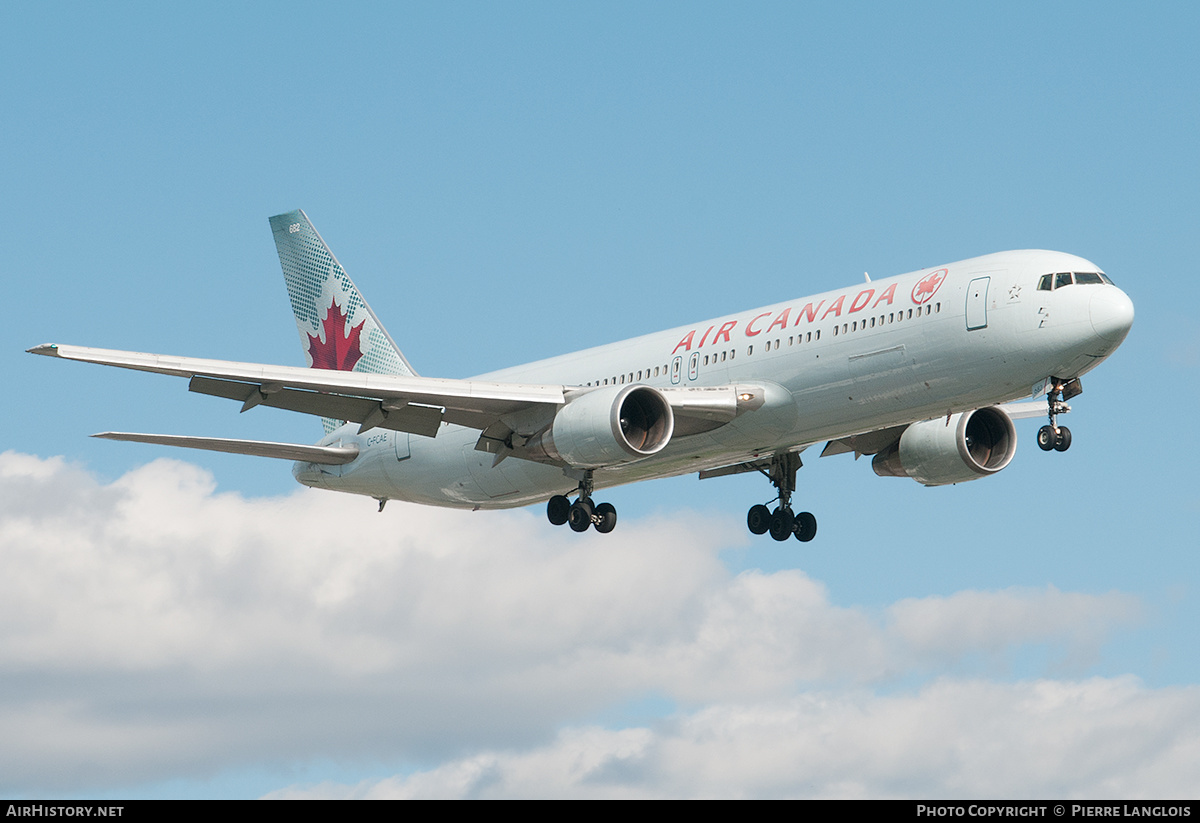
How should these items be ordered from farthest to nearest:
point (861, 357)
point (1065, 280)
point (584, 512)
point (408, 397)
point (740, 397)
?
point (584, 512) < point (408, 397) < point (740, 397) < point (861, 357) < point (1065, 280)

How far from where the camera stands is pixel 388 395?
34.2 metres

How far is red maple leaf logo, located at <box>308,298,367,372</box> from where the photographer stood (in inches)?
1801

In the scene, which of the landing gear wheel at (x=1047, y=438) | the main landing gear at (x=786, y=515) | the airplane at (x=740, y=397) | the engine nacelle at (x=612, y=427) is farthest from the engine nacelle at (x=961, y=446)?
the engine nacelle at (x=612, y=427)

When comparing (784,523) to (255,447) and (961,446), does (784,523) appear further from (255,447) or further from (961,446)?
(255,447)

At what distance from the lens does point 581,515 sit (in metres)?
36.6

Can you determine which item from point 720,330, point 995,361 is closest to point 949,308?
point 995,361

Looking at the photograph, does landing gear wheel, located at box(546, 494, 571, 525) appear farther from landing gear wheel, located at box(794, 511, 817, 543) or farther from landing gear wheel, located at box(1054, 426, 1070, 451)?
landing gear wheel, located at box(1054, 426, 1070, 451)

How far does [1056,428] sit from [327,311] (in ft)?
77.8

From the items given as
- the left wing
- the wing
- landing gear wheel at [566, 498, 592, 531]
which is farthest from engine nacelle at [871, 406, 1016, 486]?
the left wing

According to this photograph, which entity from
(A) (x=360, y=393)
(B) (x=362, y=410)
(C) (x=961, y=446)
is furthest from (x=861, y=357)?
(B) (x=362, y=410)

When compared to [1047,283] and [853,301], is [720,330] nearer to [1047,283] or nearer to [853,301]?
[853,301]

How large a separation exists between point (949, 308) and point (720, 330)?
20.1 ft

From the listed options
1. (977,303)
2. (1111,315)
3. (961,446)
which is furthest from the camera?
(961,446)
